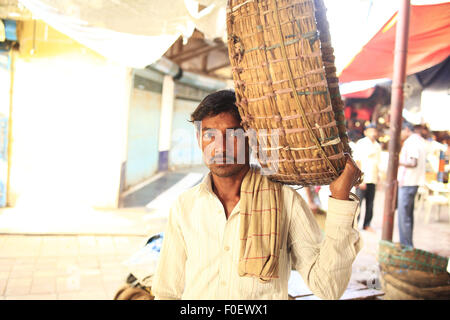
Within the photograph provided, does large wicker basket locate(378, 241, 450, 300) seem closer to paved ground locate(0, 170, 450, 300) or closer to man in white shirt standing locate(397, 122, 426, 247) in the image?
paved ground locate(0, 170, 450, 300)

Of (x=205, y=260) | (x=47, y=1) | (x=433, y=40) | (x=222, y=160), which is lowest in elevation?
(x=205, y=260)

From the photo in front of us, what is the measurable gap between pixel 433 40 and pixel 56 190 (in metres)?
6.30

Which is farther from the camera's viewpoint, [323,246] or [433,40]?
[433,40]

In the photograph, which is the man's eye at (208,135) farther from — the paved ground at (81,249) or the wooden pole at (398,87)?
the wooden pole at (398,87)

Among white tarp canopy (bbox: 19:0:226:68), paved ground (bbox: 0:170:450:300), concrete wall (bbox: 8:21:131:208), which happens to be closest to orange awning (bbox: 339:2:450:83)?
white tarp canopy (bbox: 19:0:226:68)

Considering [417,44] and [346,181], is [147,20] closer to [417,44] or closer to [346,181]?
[346,181]

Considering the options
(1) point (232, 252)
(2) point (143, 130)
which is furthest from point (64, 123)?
(1) point (232, 252)

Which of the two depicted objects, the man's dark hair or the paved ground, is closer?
the man's dark hair

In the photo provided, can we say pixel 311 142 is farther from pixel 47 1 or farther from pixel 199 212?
pixel 47 1

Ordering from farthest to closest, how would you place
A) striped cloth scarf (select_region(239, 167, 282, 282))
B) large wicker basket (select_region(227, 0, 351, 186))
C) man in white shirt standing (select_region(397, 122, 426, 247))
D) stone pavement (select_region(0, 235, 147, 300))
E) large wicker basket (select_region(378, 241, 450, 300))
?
man in white shirt standing (select_region(397, 122, 426, 247)) → stone pavement (select_region(0, 235, 147, 300)) → large wicker basket (select_region(378, 241, 450, 300)) → striped cloth scarf (select_region(239, 167, 282, 282)) → large wicker basket (select_region(227, 0, 351, 186))

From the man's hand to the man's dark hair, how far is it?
1.49 feet

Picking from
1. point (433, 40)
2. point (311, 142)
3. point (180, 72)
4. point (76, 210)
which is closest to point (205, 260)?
point (311, 142)

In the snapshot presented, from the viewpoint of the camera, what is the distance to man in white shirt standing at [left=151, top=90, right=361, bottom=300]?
1432 millimetres

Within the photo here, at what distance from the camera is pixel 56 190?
7.29 meters
